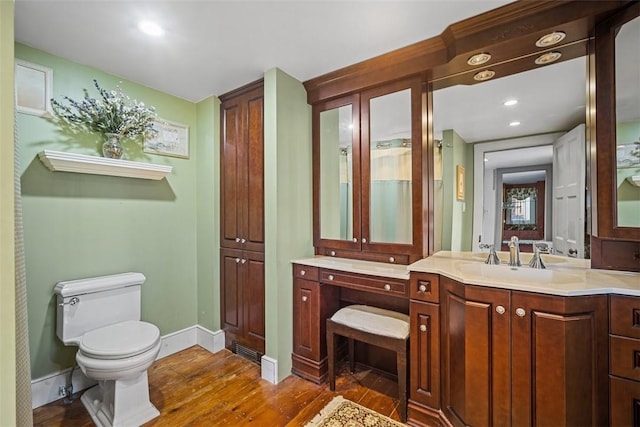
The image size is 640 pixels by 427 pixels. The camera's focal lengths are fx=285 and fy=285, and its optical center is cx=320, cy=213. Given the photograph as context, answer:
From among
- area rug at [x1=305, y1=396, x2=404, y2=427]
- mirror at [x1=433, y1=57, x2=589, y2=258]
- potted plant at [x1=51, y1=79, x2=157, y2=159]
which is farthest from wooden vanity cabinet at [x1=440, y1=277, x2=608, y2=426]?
potted plant at [x1=51, y1=79, x2=157, y2=159]

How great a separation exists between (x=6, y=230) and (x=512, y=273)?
97.2 inches

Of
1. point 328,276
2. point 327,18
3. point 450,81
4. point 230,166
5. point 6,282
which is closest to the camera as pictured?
point 6,282

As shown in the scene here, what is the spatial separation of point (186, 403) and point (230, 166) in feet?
6.06

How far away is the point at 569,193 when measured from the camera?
1740 millimetres

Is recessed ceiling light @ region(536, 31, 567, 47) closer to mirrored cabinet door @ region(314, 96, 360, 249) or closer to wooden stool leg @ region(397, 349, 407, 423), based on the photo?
mirrored cabinet door @ region(314, 96, 360, 249)

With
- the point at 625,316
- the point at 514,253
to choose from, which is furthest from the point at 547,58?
the point at 625,316

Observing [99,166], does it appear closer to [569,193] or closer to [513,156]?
[513,156]

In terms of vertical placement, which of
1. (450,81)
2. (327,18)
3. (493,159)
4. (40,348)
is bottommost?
(40,348)

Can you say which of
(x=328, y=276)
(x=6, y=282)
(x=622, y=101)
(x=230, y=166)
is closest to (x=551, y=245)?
(x=622, y=101)

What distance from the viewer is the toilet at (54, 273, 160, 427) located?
1.64m

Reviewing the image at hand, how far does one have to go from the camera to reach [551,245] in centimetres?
183

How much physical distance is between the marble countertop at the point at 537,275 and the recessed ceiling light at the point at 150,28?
210 cm

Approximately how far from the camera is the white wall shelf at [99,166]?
6.18 feet

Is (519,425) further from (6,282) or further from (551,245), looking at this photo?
(6,282)
